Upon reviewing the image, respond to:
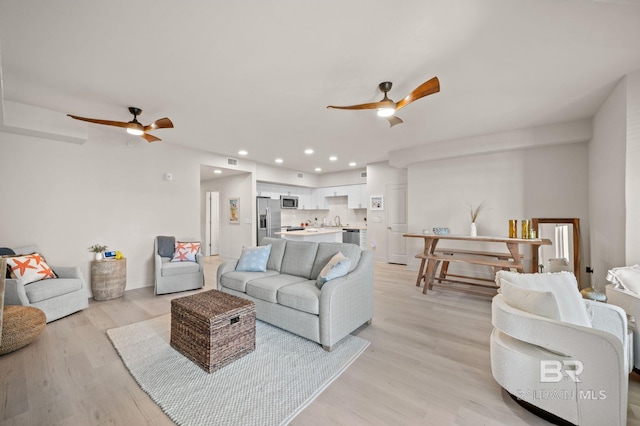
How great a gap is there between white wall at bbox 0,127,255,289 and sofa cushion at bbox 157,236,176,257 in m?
0.34

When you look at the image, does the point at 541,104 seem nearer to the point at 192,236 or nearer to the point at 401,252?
the point at 401,252

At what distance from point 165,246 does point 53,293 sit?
1.51m

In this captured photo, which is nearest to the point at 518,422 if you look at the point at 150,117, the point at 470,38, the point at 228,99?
the point at 470,38

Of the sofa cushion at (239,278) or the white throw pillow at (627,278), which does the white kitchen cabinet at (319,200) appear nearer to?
the sofa cushion at (239,278)

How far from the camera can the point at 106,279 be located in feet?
12.1

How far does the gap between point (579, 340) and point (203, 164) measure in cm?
577

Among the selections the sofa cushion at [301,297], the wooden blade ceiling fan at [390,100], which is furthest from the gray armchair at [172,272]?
the wooden blade ceiling fan at [390,100]

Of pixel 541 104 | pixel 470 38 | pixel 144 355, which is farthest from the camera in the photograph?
pixel 541 104

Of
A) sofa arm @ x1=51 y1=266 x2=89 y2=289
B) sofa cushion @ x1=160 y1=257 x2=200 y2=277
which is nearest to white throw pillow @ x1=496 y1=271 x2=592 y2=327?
sofa cushion @ x1=160 y1=257 x2=200 y2=277

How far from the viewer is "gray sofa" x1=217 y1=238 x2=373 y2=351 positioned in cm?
235

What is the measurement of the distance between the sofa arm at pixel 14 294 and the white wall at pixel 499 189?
6050 mm

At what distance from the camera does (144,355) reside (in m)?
2.24

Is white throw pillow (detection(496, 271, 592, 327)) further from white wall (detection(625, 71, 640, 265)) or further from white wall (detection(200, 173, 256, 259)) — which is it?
white wall (detection(200, 173, 256, 259))

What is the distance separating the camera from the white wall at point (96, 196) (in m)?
3.32
